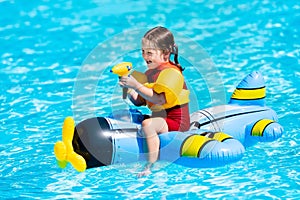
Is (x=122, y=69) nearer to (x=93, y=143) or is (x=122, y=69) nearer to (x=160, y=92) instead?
(x=160, y=92)

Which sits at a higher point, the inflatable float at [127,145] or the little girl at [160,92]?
the little girl at [160,92]

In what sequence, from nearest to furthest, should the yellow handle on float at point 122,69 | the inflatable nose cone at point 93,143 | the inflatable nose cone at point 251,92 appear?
the yellow handle on float at point 122,69 → the inflatable nose cone at point 93,143 → the inflatable nose cone at point 251,92

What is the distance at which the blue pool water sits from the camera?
209 inches

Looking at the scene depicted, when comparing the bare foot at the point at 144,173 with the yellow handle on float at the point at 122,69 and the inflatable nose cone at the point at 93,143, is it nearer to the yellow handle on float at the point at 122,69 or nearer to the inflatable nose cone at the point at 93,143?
the inflatable nose cone at the point at 93,143

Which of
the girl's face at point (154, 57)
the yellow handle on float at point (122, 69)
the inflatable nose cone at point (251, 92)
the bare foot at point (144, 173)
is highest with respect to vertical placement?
the girl's face at point (154, 57)

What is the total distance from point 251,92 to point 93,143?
57.8 inches

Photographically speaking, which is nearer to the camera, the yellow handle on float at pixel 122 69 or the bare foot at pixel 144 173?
the yellow handle on float at pixel 122 69

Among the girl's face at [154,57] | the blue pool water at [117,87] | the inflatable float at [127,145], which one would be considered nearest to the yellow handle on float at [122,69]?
the girl's face at [154,57]

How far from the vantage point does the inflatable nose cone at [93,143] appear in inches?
200

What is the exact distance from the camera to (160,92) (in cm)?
515

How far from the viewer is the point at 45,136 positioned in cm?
625

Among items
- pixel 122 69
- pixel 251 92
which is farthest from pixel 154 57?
pixel 251 92

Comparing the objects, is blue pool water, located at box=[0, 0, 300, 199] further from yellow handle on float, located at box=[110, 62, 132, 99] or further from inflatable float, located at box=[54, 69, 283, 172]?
yellow handle on float, located at box=[110, 62, 132, 99]

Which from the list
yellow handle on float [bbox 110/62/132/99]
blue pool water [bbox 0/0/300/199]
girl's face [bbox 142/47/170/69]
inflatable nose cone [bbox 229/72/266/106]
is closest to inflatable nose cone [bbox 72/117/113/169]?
blue pool water [bbox 0/0/300/199]
